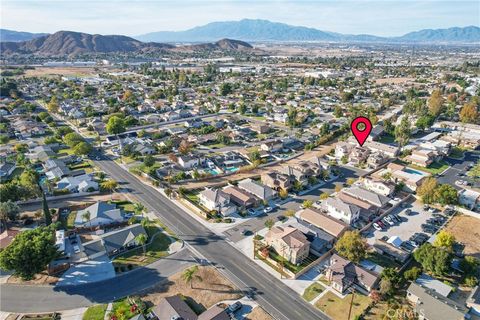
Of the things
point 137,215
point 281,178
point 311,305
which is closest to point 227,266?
point 311,305

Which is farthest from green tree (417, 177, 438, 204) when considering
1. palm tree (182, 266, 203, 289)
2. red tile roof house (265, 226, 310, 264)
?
palm tree (182, 266, 203, 289)

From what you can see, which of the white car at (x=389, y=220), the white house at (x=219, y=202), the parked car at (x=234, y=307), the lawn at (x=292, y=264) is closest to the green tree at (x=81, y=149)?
the white house at (x=219, y=202)

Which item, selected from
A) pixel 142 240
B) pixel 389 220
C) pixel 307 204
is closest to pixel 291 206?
pixel 307 204

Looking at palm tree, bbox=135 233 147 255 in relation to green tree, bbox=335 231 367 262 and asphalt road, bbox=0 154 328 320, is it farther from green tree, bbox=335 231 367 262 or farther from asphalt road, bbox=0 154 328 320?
green tree, bbox=335 231 367 262

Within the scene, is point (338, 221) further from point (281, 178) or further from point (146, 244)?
point (146, 244)

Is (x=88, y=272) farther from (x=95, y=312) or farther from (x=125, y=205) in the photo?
(x=125, y=205)

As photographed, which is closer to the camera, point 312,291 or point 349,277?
point 312,291
